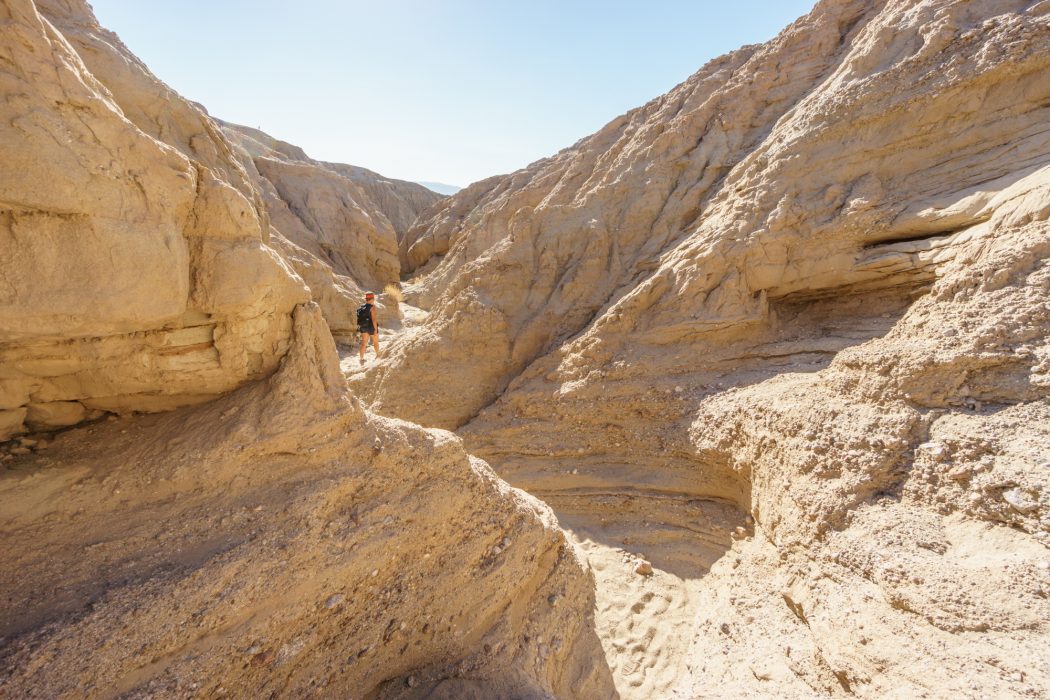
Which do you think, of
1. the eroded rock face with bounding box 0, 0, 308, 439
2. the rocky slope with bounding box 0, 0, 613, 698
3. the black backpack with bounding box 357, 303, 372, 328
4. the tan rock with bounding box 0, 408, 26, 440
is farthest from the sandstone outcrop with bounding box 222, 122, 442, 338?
the tan rock with bounding box 0, 408, 26, 440

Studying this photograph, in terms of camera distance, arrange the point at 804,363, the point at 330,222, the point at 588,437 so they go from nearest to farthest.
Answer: the point at 804,363 < the point at 588,437 < the point at 330,222

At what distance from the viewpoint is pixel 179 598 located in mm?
2416

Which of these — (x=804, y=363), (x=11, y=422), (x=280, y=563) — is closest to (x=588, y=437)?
(x=804, y=363)

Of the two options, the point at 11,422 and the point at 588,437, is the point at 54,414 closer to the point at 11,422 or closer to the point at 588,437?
the point at 11,422

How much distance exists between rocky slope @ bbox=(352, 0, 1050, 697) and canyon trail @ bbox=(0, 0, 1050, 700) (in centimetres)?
4

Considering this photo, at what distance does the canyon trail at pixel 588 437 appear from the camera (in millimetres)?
2383

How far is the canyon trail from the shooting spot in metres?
2.38

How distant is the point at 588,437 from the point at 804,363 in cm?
300

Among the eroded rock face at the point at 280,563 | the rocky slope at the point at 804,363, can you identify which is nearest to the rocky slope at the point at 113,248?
the eroded rock face at the point at 280,563

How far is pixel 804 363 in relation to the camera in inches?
221

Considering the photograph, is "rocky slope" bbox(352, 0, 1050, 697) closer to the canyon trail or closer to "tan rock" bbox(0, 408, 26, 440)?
the canyon trail

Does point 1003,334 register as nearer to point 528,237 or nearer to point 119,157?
point 119,157

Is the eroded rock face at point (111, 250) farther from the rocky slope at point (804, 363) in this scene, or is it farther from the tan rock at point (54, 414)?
the rocky slope at point (804, 363)

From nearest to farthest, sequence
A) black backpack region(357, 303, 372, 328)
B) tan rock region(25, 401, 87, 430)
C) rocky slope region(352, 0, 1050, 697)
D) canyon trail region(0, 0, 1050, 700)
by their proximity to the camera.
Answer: canyon trail region(0, 0, 1050, 700), tan rock region(25, 401, 87, 430), rocky slope region(352, 0, 1050, 697), black backpack region(357, 303, 372, 328)
